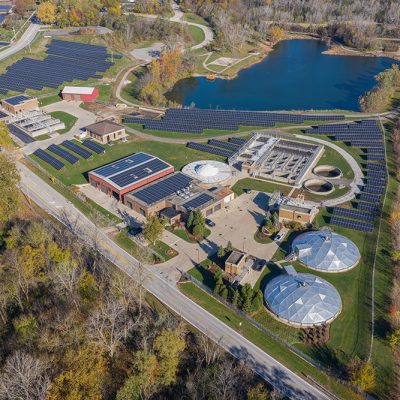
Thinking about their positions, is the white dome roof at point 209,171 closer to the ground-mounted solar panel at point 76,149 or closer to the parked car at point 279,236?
the parked car at point 279,236

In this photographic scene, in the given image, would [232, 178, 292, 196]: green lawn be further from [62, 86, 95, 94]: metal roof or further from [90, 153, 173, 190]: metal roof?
[62, 86, 95, 94]: metal roof

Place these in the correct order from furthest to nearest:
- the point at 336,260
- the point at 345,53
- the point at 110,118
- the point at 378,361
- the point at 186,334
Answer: the point at 345,53, the point at 110,118, the point at 336,260, the point at 186,334, the point at 378,361

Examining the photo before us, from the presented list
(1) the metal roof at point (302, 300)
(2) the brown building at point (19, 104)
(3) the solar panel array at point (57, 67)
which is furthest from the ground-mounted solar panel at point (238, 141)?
(3) the solar panel array at point (57, 67)

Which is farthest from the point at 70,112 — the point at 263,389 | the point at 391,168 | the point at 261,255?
the point at 263,389

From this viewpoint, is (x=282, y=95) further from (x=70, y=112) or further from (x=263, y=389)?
(x=263, y=389)

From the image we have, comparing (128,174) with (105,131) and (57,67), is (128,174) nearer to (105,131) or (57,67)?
(105,131)
